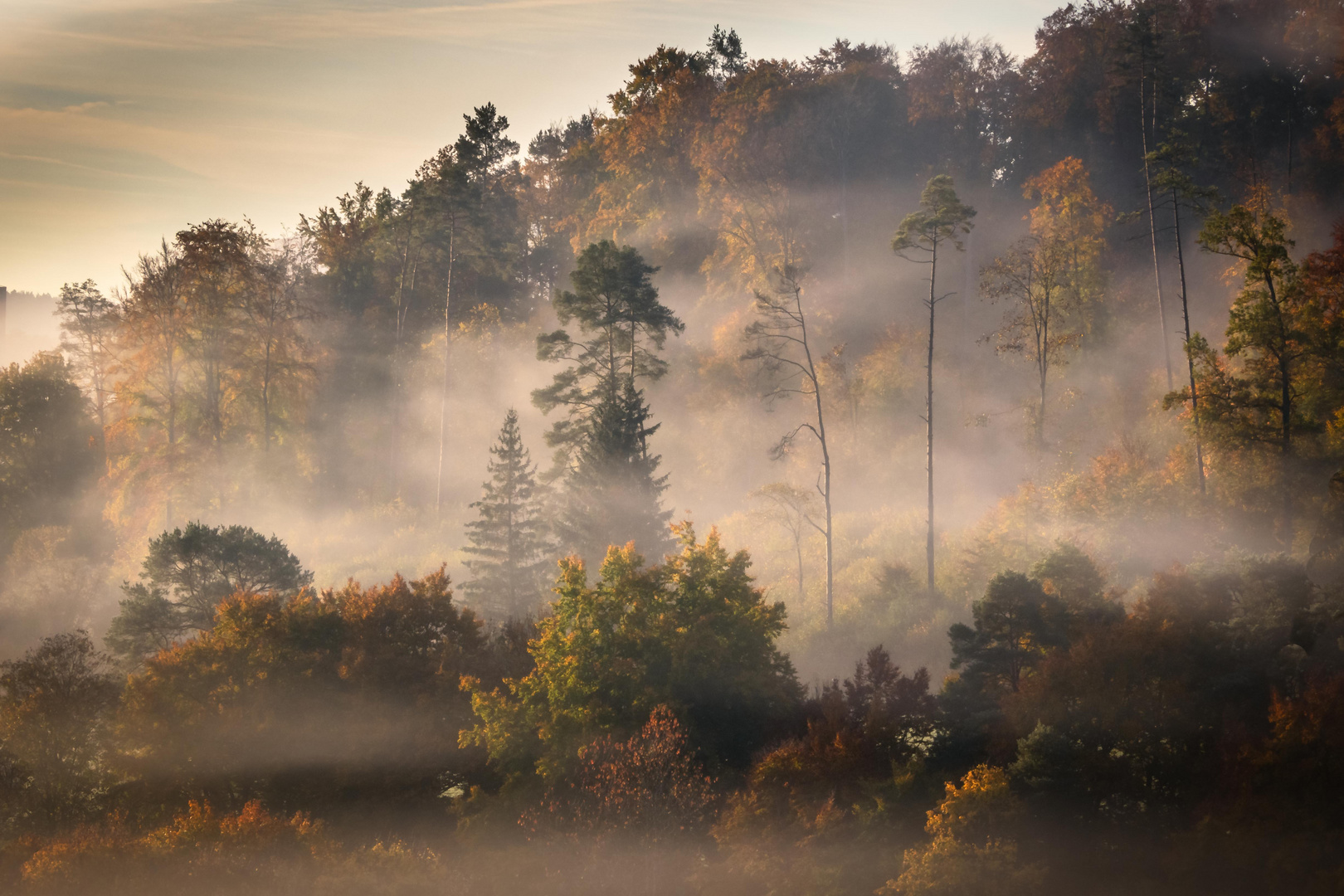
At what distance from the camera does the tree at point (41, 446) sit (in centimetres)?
5791

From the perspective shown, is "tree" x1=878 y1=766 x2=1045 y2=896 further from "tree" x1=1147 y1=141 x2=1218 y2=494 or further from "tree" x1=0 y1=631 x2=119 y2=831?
"tree" x1=0 y1=631 x2=119 y2=831

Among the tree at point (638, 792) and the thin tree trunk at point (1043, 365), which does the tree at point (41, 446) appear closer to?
the tree at point (638, 792)

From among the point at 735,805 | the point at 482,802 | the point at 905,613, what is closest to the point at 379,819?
the point at 482,802

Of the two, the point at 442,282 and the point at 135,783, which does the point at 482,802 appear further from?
the point at 442,282

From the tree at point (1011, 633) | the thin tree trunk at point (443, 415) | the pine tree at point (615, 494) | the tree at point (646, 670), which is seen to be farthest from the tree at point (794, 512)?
the thin tree trunk at point (443, 415)

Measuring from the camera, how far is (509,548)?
39.0 m

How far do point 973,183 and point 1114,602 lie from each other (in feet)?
127

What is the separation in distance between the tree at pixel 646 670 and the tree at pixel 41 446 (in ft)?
154

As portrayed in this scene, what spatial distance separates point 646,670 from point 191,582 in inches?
700

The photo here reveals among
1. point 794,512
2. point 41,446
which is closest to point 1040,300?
point 794,512

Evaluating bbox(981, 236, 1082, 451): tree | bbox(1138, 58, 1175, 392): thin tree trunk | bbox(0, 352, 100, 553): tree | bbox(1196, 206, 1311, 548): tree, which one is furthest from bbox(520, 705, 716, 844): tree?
bbox(0, 352, 100, 553): tree

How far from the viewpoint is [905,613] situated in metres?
35.8

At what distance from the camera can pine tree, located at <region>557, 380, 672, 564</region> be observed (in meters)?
36.8

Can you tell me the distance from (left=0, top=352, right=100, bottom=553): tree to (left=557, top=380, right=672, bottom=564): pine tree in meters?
40.7
